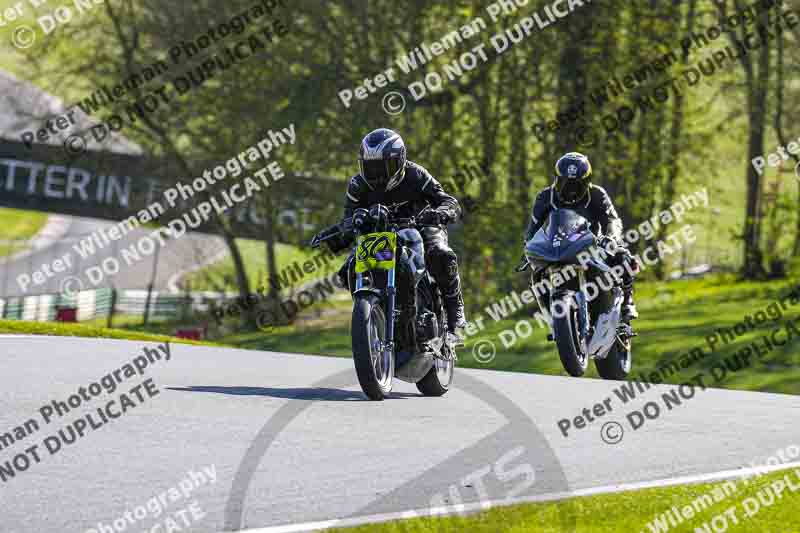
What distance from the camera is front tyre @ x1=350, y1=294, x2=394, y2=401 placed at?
30.0 feet

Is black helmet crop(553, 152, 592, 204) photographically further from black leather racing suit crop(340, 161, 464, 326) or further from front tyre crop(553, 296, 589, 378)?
black leather racing suit crop(340, 161, 464, 326)

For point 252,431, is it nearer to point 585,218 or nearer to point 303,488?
point 303,488

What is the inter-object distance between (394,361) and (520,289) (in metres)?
20.2

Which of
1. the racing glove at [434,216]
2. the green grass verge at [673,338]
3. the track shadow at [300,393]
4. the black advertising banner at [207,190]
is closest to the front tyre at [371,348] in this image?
the track shadow at [300,393]

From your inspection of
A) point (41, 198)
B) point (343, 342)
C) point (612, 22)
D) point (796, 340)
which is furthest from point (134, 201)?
point (796, 340)

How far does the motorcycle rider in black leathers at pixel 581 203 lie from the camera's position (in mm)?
11469

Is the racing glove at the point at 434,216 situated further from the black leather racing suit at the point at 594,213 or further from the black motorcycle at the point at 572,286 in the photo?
the black leather racing suit at the point at 594,213

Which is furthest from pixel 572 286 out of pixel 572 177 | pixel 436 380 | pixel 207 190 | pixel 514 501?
pixel 207 190

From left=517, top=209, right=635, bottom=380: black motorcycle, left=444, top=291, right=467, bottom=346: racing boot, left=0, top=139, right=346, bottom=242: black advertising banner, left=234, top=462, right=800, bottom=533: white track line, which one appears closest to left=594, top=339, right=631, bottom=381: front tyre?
left=517, top=209, right=635, bottom=380: black motorcycle

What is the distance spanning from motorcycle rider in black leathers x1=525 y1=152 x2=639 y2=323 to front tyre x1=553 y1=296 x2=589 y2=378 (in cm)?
82

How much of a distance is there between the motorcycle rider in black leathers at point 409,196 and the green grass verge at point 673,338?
7.24 m

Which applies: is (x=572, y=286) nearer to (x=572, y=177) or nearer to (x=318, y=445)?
(x=572, y=177)

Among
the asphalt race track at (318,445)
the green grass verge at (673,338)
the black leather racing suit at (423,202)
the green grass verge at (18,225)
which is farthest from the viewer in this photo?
the green grass verge at (18,225)

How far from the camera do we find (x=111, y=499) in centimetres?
616
